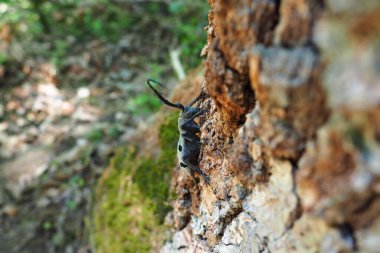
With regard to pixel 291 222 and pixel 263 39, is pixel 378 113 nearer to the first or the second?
pixel 263 39

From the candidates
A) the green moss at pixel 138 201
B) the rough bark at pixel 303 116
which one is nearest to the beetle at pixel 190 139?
the rough bark at pixel 303 116

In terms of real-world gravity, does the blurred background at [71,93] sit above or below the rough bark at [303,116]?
above

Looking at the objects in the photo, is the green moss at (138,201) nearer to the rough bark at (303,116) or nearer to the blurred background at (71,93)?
the blurred background at (71,93)

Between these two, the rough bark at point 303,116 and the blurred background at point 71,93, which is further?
the blurred background at point 71,93

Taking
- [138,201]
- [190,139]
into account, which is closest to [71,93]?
[138,201]

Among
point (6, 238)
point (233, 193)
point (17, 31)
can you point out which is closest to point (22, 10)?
point (17, 31)

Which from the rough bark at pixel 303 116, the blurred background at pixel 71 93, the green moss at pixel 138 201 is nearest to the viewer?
the rough bark at pixel 303 116
